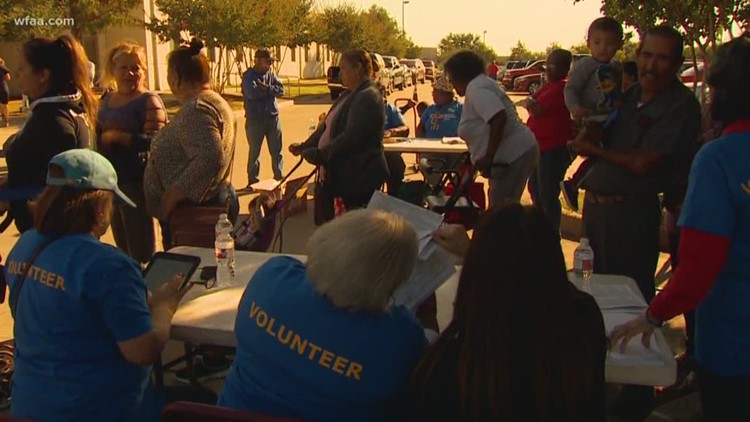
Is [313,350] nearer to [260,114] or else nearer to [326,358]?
[326,358]

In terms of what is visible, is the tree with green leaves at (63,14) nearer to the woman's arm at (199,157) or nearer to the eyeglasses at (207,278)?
the woman's arm at (199,157)

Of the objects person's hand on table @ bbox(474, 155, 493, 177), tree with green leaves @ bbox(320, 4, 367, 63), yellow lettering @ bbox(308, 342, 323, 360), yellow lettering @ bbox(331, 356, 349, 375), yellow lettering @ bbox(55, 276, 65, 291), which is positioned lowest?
yellow lettering @ bbox(331, 356, 349, 375)

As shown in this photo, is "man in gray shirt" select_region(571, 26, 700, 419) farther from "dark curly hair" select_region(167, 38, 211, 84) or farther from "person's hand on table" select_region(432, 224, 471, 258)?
"dark curly hair" select_region(167, 38, 211, 84)

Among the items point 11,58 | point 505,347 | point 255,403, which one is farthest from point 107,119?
point 11,58

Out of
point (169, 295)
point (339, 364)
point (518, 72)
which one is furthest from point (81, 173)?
point (518, 72)

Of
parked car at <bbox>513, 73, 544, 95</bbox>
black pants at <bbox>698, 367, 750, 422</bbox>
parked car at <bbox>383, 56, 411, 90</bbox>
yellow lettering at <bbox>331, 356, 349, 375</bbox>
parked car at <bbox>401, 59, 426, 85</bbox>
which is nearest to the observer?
yellow lettering at <bbox>331, 356, 349, 375</bbox>

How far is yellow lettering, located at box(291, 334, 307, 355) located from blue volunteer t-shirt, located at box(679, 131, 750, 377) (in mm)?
1134

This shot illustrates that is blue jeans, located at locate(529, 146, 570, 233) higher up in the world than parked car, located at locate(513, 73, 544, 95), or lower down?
lower down

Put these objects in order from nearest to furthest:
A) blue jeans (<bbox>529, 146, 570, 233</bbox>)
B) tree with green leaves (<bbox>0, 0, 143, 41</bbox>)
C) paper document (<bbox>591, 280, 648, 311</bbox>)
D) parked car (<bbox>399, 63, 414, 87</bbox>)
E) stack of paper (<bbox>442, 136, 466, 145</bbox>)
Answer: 1. paper document (<bbox>591, 280, 648, 311</bbox>)
2. blue jeans (<bbox>529, 146, 570, 233</bbox>)
3. stack of paper (<bbox>442, 136, 466, 145</bbox>)
4. tree with green leaves (<bbox>0, 0, 143, 41</bbox>)
5. parked car (<bbox>399, 63, 414, 87</bbox>)

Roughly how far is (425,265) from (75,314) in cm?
120

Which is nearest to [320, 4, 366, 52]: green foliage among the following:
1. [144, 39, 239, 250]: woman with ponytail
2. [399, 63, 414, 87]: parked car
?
[399, 63, 414, 87]: parked car

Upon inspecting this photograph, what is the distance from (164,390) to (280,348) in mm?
1095

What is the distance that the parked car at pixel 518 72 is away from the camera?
33375mm

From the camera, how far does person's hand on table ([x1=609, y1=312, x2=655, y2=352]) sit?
225 centimetres
